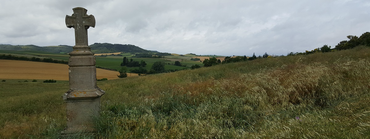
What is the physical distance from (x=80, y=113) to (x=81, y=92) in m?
0.44

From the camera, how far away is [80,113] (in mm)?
3791

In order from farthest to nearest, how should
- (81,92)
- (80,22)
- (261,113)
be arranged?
(261,113) → (80,22) → (81,92)

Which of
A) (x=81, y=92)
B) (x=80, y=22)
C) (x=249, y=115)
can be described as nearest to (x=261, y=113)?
(x=249, y=115)

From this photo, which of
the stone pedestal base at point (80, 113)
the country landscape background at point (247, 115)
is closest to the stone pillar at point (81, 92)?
the stone pedestal base at point (80, 113)

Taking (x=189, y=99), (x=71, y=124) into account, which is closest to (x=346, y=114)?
(x=189, y=99)

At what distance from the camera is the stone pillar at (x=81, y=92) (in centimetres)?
374

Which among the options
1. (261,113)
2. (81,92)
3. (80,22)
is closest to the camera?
(81,92)

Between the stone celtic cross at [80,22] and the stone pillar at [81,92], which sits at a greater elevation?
the stone celtic cross at [80,22]

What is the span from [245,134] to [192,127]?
919 mm

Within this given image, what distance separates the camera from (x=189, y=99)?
580 cm

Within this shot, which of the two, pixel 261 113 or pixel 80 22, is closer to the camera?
pixel 80 22

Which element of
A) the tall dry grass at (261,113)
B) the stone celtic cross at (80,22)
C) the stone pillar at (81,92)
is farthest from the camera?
the stone celtic cross at (80,22)

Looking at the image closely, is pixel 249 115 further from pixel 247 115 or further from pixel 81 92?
pixel 81 92

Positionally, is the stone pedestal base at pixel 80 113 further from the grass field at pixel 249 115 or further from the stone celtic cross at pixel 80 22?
the stone celtic cross at pixel 80 22
